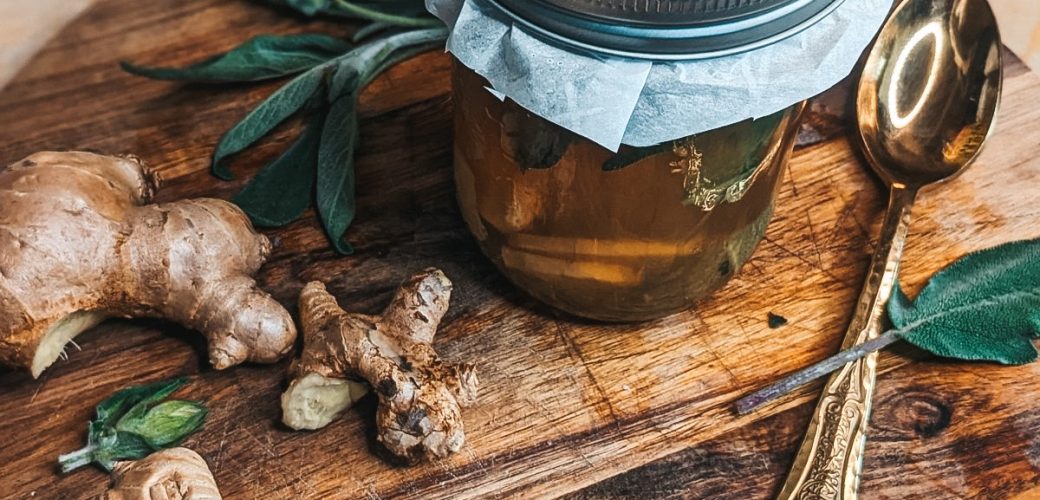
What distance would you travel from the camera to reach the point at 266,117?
78 cm

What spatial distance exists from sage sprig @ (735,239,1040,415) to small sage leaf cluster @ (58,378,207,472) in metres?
0.35

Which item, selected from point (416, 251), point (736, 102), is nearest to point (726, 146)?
point (736, 102)

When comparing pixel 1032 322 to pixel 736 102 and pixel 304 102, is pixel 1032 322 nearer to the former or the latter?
pixel 736 102

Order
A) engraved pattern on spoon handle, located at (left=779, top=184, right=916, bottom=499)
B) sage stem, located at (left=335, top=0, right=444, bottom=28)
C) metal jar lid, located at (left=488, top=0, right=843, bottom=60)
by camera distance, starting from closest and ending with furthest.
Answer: metal jar lid, located at (left=488, top=0, right=843, bottom=60) < engraved pattern on spoon handle, located at (left=779, top=184, right=916, bottom=499) < sage stem, located at (left=335, top=0, right=444, bottom=28)

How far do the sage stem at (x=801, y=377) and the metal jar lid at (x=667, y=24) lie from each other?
0.77ft

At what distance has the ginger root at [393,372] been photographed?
23.5 inches

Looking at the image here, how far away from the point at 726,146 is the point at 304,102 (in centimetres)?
38

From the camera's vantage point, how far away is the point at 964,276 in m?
0.68

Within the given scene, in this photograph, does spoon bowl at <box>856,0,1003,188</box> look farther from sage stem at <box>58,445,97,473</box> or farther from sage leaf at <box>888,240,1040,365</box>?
sage stem at <box>58,445,97,473</box>

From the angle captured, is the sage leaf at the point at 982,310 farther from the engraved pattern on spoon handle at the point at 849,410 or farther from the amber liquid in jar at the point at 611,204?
the amber liquid in jar at the point at 611,204

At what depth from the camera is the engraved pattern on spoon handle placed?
1.93 ft

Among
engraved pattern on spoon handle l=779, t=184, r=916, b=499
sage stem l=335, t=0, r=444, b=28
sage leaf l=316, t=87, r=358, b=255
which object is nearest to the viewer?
engraved pattern on spoon handle l=779, t=184, r=916, b=499

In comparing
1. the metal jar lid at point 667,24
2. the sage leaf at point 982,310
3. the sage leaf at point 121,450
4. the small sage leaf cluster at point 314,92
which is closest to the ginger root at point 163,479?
the sage leaf at point 121,450

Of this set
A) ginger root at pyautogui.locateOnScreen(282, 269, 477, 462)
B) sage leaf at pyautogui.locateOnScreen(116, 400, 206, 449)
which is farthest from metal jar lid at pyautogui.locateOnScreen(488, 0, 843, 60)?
sage leaf at pyautogui.locateOnScreen(116, 400, 206, 449)
